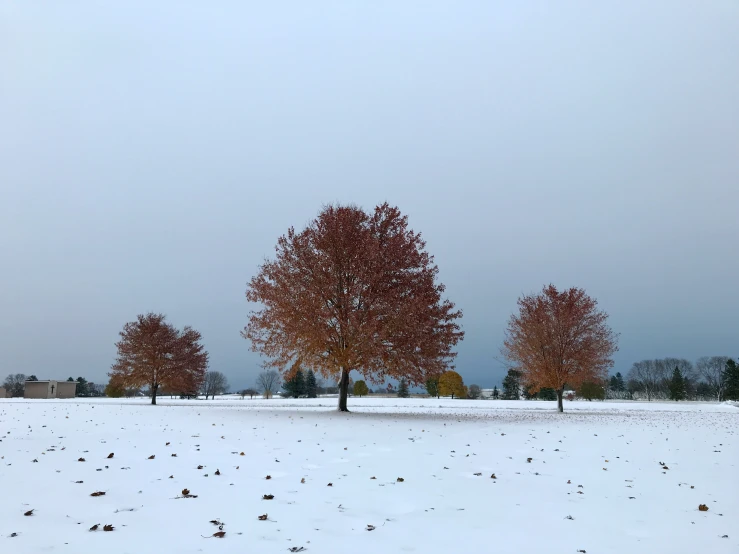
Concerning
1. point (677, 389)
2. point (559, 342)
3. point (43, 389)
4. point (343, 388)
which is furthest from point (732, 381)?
point (43, 389)

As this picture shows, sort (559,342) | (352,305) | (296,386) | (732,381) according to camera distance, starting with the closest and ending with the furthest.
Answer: (352,305), (559,342), (732,381), (296,386)

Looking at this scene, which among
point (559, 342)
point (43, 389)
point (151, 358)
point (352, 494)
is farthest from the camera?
point (43, 389)

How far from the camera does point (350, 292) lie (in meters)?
22.6

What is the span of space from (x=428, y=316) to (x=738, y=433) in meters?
12.9

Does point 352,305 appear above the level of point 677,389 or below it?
above

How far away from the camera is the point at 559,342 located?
33.7 meters

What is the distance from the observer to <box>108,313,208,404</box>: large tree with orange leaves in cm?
4122

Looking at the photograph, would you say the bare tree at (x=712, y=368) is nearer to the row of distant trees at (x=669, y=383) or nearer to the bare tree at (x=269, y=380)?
the row of distant trees at (x=669, y=383)

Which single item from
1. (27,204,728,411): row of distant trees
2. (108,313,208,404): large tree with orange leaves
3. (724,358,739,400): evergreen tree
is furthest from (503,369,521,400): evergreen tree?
(27,204,728,411): row of distant trees

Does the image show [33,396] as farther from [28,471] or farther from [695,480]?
[695,480]

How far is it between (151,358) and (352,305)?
26.8m

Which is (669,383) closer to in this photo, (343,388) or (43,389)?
(343,388)

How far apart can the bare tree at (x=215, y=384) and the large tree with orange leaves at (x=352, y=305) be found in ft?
307

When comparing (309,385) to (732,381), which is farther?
(309,385)
